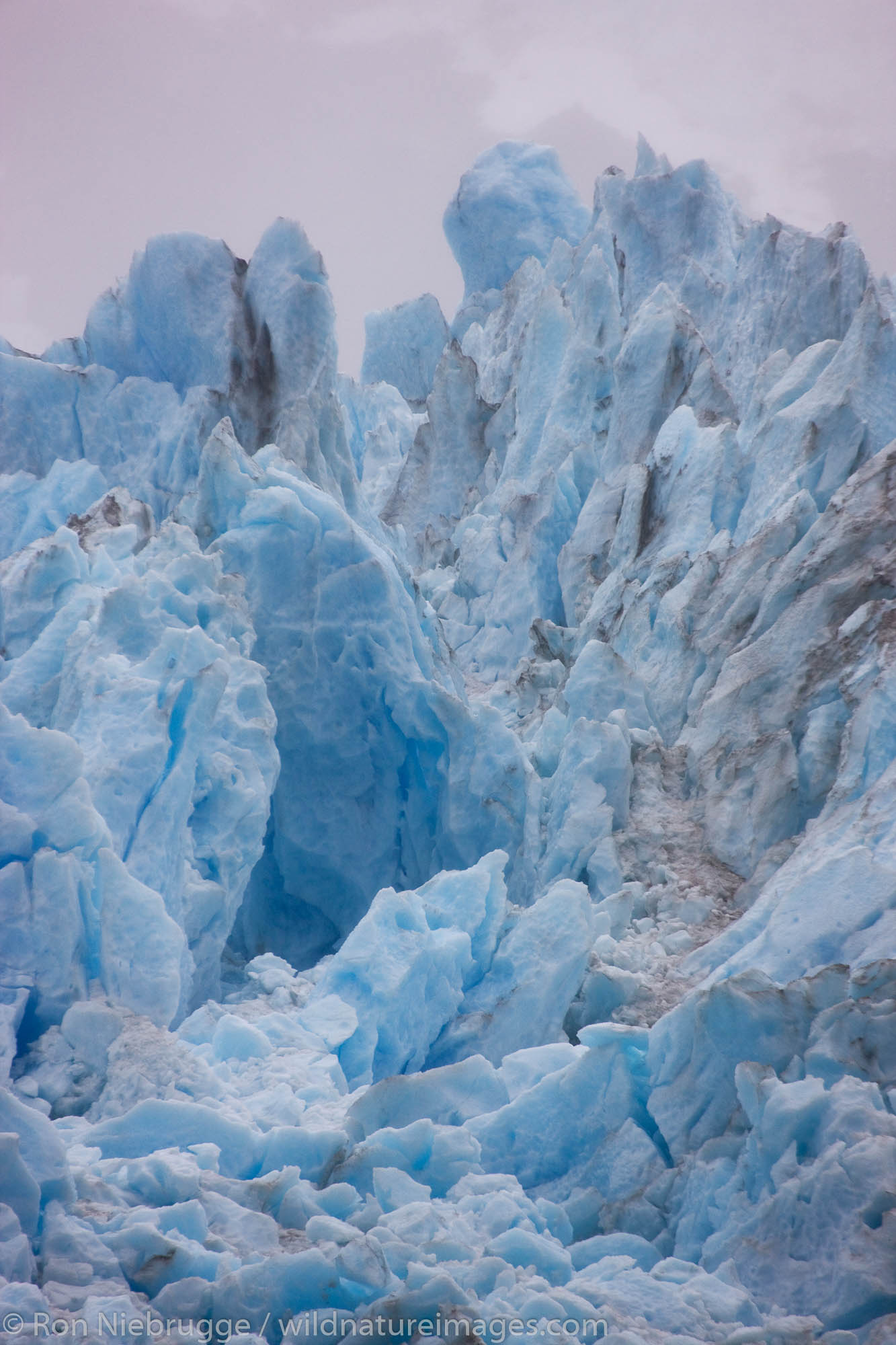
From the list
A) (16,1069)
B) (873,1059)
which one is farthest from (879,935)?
(16,1069)

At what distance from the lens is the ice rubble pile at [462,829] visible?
4121mm

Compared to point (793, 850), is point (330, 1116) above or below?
below

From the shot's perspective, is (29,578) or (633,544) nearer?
(29,578)

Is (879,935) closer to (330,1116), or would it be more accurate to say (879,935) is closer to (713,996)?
(713,996)

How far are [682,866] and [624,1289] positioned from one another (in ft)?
14.3

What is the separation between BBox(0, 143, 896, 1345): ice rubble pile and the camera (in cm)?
412

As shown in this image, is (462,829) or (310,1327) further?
(462,829)

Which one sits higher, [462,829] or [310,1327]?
[462,829]

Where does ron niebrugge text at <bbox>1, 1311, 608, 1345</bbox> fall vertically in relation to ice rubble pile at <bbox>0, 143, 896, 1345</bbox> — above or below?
below

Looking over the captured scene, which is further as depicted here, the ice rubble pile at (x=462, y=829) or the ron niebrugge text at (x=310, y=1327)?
the ice rubble pile at (x=462, y=829)

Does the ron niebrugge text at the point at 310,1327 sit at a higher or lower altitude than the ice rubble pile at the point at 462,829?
lower

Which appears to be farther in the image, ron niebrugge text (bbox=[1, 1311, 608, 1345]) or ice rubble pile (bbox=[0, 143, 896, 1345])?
ice rubble pile (bbox=[0, 143, 896, 1345])

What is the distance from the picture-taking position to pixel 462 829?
959 cm

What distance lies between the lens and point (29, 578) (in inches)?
359
